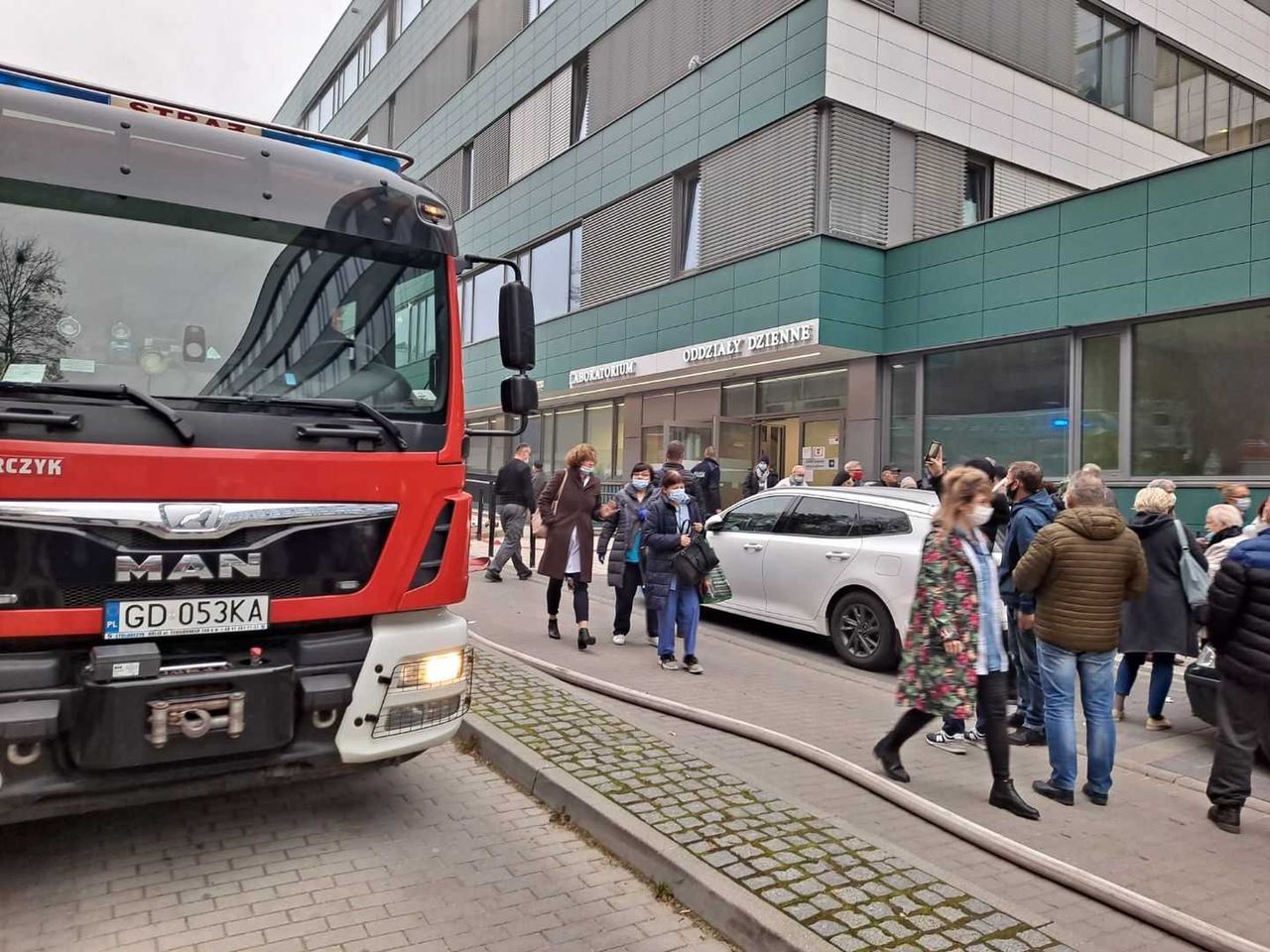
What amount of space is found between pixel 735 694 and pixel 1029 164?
45.3 ft

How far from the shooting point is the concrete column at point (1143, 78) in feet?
57.9

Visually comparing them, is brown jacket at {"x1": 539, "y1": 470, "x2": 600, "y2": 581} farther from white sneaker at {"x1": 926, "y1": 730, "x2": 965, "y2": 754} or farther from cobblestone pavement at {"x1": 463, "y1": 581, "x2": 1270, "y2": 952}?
white sneaker at {"x1": 926, "y1": 730, "x2": 965, "y2": 754}

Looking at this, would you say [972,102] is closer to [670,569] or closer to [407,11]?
[670,569]

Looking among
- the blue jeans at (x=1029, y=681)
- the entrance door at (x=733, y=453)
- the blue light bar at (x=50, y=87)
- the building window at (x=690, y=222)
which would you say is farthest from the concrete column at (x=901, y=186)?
the blue light bar at (x=50, y=87)

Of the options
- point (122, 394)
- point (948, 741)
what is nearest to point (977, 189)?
point (948, 741)

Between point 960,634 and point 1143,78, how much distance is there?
59.2ft

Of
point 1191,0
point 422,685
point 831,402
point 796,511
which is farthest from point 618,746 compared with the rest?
point 1191,0

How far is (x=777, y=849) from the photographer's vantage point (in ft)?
12.3

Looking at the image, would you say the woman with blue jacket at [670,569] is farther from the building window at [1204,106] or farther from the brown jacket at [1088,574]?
the building window at [1204,106]

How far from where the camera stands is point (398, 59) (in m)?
33.0

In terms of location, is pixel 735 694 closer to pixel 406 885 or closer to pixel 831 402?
pixel 406 885

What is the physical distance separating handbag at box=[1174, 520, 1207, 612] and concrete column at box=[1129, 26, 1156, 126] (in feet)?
50.9

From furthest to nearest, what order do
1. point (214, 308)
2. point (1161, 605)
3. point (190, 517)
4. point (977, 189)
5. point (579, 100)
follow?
point (579, 100), point (977, 189), point (1161, 605), point (214, 308), point (190, 517)

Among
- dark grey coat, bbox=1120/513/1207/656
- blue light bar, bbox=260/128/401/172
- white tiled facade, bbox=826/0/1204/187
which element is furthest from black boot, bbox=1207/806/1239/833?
white tiled facade, bbox=826/0/1204/187
